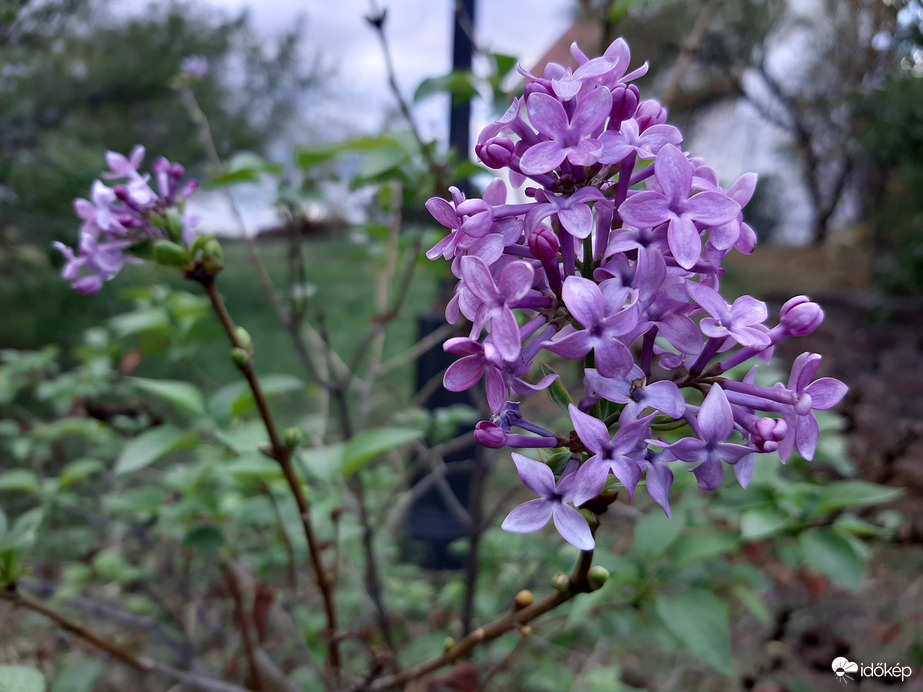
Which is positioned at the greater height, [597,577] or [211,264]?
[211,264]

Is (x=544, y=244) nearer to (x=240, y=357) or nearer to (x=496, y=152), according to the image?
(x=496, y=152)

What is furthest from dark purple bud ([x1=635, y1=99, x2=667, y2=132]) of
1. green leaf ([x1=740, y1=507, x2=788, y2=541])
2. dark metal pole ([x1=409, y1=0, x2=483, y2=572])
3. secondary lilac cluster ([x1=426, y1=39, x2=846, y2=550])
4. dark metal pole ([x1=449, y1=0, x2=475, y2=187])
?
dark metal pole ([x1=409, y1=0, x2=483, y2=572])

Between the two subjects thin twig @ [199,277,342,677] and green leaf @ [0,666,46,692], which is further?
thin twig @ [199,277,342,677]

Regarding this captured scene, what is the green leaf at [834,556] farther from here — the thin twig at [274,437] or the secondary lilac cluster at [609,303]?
the thin twig at [274,437]

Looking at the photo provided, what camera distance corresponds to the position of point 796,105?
4.42 meters

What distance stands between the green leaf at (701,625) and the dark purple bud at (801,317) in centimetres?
40

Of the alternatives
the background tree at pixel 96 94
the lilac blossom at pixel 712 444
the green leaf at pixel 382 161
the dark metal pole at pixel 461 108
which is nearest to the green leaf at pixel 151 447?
the green leaf at pixel 382 161

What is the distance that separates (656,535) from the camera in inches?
29.5

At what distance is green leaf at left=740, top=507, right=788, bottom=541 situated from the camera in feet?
2.26

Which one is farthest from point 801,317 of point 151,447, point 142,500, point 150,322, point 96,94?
point 96,94

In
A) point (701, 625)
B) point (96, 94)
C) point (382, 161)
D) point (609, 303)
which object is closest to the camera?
point (609, 303)

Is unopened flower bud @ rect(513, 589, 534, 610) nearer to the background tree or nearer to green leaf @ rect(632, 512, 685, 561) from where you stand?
green leaf @ rect(632, 512, 685, 561)

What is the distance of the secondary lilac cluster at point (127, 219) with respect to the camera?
0.59m

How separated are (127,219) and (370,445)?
0.35 meters
